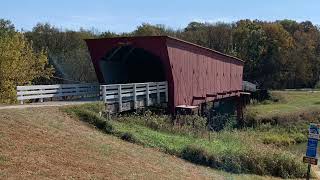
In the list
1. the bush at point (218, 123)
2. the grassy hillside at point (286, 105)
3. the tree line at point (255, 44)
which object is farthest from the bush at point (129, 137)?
the tree line at point (255, 44)

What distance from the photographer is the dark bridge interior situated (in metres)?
33.8

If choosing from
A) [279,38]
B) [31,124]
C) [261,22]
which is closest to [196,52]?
[31,124]

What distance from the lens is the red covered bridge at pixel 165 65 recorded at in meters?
30.7

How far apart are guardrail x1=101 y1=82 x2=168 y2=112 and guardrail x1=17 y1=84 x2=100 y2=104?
313cm

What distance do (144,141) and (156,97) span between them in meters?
10.6

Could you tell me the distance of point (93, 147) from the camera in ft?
53.4

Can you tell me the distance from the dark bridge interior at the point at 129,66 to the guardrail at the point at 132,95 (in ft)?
13.5

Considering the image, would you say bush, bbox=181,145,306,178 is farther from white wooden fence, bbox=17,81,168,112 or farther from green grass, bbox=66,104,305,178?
white wooden fence, bbox=17,81,168,112

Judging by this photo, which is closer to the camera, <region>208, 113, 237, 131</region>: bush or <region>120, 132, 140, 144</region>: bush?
<region>120, 132, 140, 144</region>: bush

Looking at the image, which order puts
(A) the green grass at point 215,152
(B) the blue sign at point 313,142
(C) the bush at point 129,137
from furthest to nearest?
(C) the bush at point 129,137 → (A) the green grass at point 215,152 → (B) the blue sign at point 313,142

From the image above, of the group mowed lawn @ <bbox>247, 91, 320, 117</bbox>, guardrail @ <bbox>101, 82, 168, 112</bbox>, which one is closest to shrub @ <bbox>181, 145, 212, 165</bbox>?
guardrail @ <bbox>101, 82, 168, 112</bbox>

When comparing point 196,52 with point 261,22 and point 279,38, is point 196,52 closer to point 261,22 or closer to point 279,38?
point 279,38

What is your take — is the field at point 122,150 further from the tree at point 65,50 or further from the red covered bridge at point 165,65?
the tree at point 65,50

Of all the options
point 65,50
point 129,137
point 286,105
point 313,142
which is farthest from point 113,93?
point 65,50
